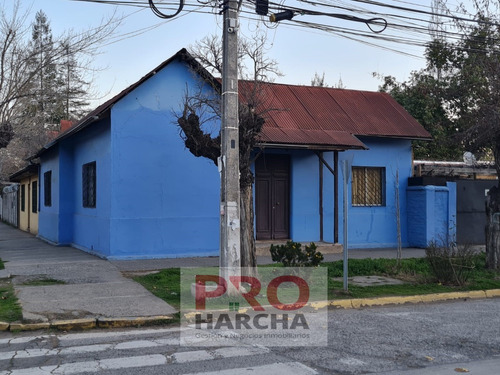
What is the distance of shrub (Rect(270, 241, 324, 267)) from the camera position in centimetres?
1103

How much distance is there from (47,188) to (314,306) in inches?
611

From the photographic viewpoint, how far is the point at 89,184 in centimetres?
1777

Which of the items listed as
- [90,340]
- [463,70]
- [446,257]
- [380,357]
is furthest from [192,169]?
[463,70]

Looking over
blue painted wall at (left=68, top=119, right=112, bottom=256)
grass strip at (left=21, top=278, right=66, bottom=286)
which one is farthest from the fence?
grass strip at (left=21, top=278, right=66, bottom=286)

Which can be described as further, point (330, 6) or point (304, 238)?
point (304, 238)

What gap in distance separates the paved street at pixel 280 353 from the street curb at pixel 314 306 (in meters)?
0.22

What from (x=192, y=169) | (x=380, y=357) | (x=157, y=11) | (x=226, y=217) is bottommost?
(x=380, y=357)

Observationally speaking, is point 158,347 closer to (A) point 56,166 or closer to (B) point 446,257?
(B) point 446,257

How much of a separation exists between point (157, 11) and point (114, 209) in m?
5.78

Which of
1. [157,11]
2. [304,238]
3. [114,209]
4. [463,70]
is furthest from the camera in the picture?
[463,70]

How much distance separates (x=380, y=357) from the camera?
264 inches

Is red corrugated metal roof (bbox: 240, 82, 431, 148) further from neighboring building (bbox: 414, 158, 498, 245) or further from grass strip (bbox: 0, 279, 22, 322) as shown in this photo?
grass strip (bbox: 0, 279, 22, 322)

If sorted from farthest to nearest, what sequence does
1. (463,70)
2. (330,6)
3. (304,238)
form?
(463,70) → (304,238) → (330,6)

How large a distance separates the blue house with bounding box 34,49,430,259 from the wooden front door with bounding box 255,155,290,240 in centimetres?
3
